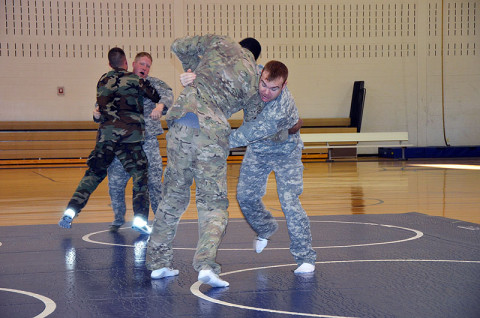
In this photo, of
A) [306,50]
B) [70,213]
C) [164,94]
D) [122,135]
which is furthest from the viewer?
[306,50]

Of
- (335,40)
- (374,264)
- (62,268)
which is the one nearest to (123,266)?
(62,268)

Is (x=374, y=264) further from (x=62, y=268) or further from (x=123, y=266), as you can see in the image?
(x=62, y=268)

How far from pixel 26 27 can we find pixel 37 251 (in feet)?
45.1

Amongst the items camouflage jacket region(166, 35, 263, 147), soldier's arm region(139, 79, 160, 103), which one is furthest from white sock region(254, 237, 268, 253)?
soldier's arm region(139, 79, 160, 103)

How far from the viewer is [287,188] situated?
4.34m

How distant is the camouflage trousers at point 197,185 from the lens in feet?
12.5

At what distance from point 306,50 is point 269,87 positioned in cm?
1567

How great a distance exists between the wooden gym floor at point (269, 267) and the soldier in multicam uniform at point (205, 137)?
0.32 meters

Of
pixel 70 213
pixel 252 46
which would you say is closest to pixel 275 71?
pixel 252 46

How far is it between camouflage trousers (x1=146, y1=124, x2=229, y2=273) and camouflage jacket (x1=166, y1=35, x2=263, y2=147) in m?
0.09

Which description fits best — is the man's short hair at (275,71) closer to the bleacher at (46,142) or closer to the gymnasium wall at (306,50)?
the bleacher at (46,142)

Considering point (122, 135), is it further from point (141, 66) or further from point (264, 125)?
point (264, 125)

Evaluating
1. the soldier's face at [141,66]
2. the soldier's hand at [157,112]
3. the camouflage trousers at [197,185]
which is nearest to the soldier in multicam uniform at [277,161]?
the camouflage trousers at [197,185]

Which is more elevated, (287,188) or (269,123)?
(269,123)
